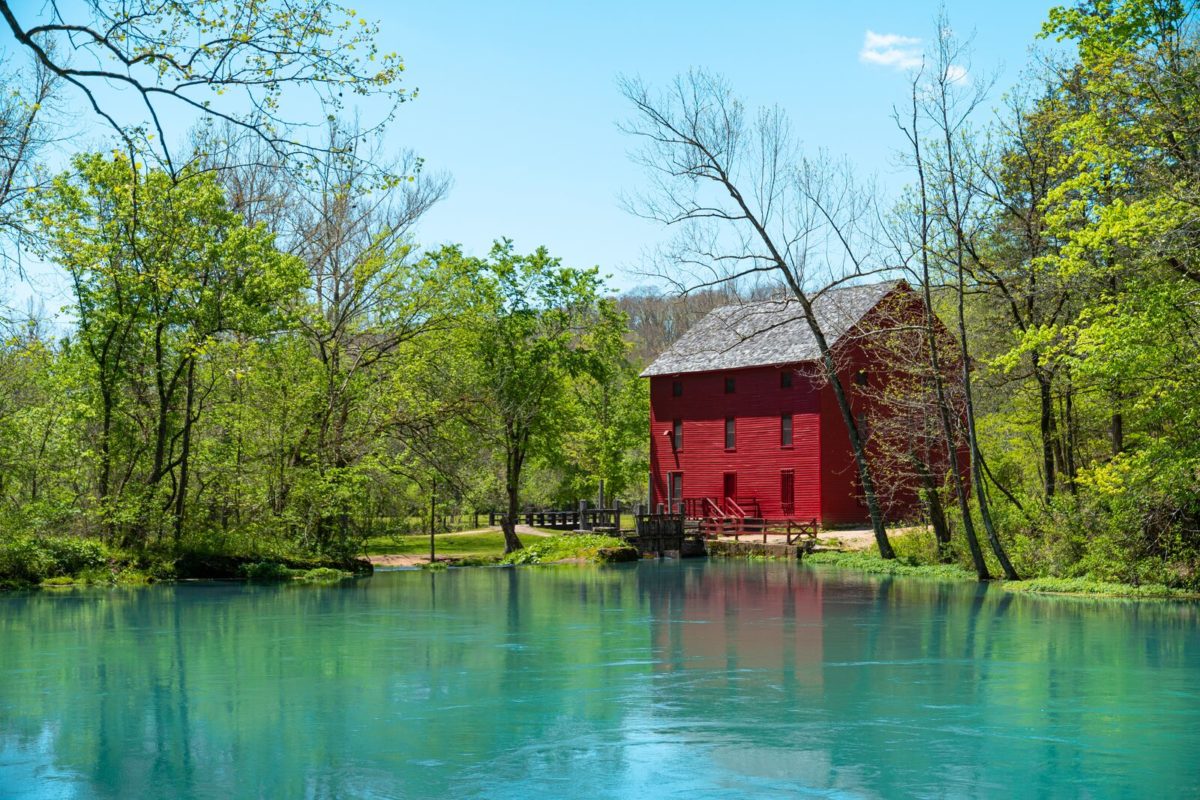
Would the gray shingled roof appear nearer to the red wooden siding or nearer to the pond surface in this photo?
the red wooden siding

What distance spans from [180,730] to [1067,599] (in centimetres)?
1736

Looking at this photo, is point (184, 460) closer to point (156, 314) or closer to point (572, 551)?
point (156, 314)

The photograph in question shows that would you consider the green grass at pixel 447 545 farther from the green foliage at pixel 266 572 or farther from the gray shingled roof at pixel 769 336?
the gray shingled roof at pixel 769 336

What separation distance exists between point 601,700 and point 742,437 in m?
31.3

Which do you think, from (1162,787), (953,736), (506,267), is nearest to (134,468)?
(506,267)

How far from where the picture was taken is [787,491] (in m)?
41.9

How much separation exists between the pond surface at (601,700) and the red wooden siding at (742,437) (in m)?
18.7

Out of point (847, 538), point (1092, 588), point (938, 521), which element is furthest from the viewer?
point (847, 538)

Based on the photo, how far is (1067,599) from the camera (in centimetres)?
2262

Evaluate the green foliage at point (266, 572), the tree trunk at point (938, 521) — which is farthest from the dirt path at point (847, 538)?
the green foliage at point (266, 572)

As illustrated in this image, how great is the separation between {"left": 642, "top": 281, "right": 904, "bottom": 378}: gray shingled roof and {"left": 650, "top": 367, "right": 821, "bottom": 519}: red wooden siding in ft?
1.97

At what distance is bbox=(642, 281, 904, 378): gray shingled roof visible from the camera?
1622 inches

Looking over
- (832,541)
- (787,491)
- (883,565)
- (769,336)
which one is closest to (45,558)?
(883,565)

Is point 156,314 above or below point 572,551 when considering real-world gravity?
above
